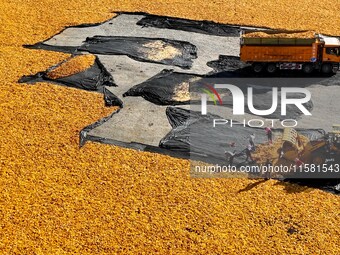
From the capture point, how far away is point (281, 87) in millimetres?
23016

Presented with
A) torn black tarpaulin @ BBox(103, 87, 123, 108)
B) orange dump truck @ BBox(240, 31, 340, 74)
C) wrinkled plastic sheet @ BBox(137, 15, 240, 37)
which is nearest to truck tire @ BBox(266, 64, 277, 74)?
orange dump truck @ BBox(240, 31, 340, 74)

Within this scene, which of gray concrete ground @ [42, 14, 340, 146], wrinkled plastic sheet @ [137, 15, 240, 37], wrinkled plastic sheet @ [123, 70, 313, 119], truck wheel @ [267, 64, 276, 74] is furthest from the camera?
wrinkled plastic sheet @ [137, 15, 240, 37]

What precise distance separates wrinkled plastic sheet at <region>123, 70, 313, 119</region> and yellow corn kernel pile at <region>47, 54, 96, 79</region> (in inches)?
135

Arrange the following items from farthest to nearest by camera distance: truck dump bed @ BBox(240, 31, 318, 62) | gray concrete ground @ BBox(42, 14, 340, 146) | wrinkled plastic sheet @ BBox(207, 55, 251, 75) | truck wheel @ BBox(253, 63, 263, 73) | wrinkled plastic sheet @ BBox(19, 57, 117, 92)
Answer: wrinkled plastic sheet @ BBox(207, 55, 251, 75) → truck wheel @ BBox(253, 63, 263, 73) → truck dump bed @ BBox(240, 31, 318, 62) → wrinkled plastic sheet @ BBox(19, 57, 117, 92) → gray concrete ground @ BBox(42, 14, 340, 146)

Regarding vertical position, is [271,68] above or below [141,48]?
below

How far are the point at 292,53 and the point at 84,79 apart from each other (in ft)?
35.0

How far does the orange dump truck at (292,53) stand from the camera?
23.6 m

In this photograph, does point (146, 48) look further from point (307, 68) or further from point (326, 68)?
point (326, 68)

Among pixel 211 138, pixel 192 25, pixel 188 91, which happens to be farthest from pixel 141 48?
pixel 211 138

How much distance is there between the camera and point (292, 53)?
23.7 m

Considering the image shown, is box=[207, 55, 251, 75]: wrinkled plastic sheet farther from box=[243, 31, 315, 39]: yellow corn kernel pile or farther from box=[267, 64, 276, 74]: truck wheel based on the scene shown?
box=[243, 31, 315, 39]: yellow corn kernel pile

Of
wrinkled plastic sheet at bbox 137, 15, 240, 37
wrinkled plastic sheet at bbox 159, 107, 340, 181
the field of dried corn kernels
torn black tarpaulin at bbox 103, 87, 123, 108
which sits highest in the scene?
wrinkled plastic sheet at bbox 137, 15, 240, 37

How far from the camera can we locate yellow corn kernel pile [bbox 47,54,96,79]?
2378cm

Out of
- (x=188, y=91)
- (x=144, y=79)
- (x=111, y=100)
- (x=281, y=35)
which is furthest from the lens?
(x=281, y=35)
